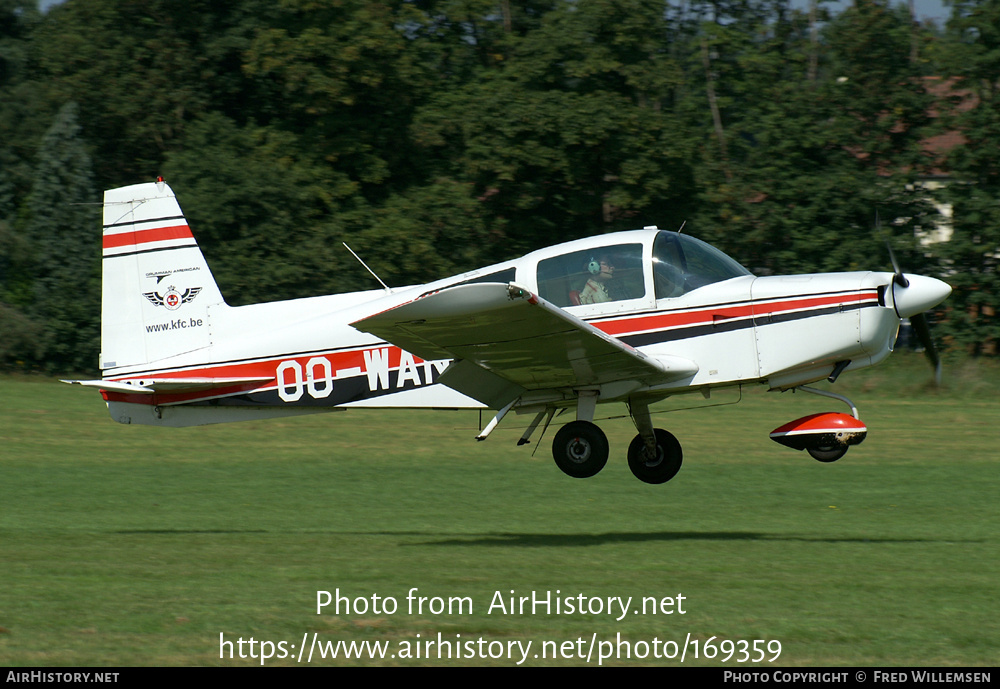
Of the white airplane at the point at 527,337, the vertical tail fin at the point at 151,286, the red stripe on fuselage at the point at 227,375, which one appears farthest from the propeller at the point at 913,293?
the vertical tail fin at the point at 151,286

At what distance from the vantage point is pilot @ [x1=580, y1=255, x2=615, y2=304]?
10.3 metres

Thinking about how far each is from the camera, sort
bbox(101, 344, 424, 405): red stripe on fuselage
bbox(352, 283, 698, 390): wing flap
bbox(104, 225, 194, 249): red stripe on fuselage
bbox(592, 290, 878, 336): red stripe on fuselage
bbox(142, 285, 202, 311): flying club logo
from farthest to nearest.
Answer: bbox(104, 225, 194, 249): red stripe on fuselage
bbox(142, 285, 202, 311): flying club logo
bbox(101, 344, 424, 405): red stripe on fuselage
bbox(592, 290, 878, 336): red stripe on fuselage
bbox(352, 283, 698, 390): wing flap

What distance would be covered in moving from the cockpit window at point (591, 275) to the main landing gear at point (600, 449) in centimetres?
101

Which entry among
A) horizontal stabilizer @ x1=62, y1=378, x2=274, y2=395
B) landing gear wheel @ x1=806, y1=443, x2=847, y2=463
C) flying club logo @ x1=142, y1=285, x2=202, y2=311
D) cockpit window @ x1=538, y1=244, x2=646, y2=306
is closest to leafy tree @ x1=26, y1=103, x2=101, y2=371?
flying club logo @ x1=142, y1=285, x2=202, y2=311

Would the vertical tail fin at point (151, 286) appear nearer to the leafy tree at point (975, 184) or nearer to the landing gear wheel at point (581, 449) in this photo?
the landing gear wheel at point (581, 449)

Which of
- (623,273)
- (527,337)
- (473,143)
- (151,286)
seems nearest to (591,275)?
(623,273)

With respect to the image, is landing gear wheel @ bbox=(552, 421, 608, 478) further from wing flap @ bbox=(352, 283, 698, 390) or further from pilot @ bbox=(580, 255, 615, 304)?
pilot @ bbox=(580, 255, 615, 304)

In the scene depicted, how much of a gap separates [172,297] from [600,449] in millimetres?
4461

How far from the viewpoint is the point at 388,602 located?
965 centimetres

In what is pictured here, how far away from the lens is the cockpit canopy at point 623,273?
33.6ft

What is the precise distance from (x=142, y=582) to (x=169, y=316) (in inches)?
104

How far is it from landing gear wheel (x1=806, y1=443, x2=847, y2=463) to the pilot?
212cm
